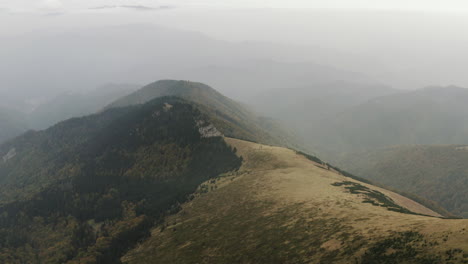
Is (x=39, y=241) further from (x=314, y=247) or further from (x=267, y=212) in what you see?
(x=314, y=247)

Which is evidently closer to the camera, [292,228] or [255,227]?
[292,228]

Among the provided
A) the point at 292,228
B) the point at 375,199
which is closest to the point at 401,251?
the point at 292,228

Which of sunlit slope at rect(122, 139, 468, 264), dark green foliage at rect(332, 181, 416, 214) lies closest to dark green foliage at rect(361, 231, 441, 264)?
sunlit slope at rect(122, 139, 468, 264)

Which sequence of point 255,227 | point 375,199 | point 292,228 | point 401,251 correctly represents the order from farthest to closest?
1. point 375,199
2. point 255,227
3. point 292,228
4. point 401,251

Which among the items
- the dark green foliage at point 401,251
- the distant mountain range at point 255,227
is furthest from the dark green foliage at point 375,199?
the dark green foliage at point 401,251

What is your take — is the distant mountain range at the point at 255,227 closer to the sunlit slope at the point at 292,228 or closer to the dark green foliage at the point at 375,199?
the sunlit slope at the point at 292,228

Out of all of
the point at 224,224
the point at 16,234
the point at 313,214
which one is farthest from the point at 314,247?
the point at 16,234

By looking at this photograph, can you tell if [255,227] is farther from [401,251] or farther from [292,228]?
[401,251]

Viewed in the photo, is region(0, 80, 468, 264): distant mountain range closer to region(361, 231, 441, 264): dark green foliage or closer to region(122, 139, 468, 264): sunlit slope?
region(361, 231, 441, 264): dark green foliage
